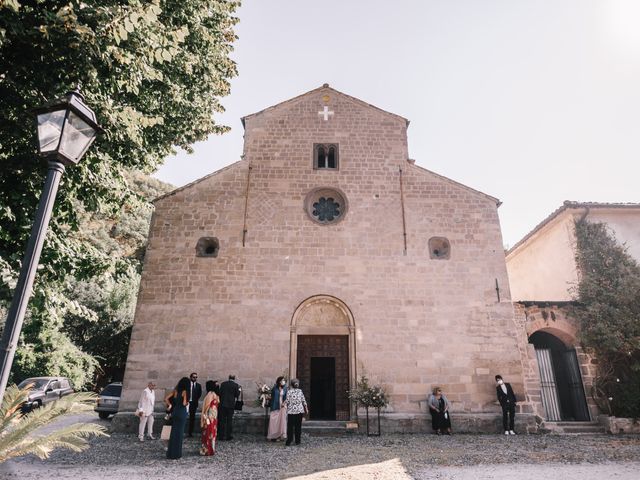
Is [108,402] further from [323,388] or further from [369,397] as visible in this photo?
[369,397]

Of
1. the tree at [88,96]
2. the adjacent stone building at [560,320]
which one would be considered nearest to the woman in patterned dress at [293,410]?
the tree at [88,96]

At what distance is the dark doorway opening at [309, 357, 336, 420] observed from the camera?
38.3 ft

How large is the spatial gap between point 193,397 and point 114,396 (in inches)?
290

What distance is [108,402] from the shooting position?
50.4 feet

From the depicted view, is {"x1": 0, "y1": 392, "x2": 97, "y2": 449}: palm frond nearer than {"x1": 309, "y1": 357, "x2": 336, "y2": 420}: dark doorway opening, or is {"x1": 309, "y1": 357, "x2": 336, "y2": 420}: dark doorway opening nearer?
{"x1": 0, "y1": 392, "x2": 97, "y2": 449}: palm frond

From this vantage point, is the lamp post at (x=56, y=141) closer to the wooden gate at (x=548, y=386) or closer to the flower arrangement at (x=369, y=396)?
the flower arrangement at (x=369, y=396)

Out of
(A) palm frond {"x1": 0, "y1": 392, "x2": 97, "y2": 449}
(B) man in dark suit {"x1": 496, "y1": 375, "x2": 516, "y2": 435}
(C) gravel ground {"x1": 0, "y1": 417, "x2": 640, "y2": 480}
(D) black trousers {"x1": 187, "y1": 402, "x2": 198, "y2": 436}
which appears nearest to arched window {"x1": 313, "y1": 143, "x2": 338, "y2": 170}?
(D) black trousers {"x1": 187, "y1": 402, "x2": 198, "y2": 436}

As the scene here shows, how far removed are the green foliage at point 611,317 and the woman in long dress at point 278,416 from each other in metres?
9.70

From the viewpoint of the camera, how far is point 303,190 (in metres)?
13.6

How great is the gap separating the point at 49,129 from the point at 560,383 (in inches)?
611

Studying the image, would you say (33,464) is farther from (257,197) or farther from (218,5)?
(218,5)

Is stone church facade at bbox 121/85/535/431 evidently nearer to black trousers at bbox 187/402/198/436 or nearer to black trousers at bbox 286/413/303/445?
black trousers at bbox 187/402/198/436

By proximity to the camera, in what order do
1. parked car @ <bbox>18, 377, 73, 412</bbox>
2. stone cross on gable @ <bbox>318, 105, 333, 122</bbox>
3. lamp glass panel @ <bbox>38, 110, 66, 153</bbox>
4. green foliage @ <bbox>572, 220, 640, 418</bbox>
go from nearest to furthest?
lamp glass panel @ <bbox>38, 110, 66, 153</bbox> < green foliage @ <bbox>572, 220, 640, 418</bbox> < stone cross on gable @ <bbox>318, 105, 333, 122</bbox> < parked car @ <bbox>18, 377, 73, 412</bbox>

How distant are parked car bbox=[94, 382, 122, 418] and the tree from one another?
9502 mm
